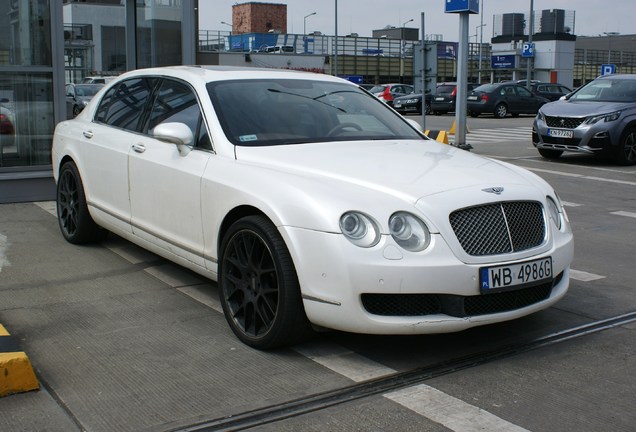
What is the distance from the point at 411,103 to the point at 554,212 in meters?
31.6

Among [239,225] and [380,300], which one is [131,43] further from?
[380,300]

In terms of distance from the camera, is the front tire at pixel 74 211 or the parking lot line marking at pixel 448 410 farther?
the front tire at pixel 74 211

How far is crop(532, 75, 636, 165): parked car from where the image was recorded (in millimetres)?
14031

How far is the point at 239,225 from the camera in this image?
438 cm

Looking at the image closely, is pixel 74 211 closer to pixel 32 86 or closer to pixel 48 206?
pixel 48 206

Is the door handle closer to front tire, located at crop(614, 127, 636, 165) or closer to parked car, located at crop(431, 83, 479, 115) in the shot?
front tire, located at crop(614, 127, 636, 165)

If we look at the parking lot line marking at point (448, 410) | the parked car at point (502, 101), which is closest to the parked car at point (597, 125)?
the parking lot line marking at point (448, 410)

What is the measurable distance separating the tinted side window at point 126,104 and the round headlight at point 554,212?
10.1 ft

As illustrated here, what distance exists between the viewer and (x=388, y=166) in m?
4.52

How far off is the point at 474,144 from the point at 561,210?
48.8 ft

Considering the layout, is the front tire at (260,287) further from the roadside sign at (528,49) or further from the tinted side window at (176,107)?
the roadside sign at (528,49)

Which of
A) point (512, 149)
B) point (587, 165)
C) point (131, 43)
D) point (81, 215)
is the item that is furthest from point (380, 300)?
point (512, 149)

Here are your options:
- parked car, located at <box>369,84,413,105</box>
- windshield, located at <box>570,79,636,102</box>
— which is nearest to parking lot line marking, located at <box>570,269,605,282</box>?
windshield, located at <box>570,79,636,102</box>

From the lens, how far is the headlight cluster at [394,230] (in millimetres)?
3885
